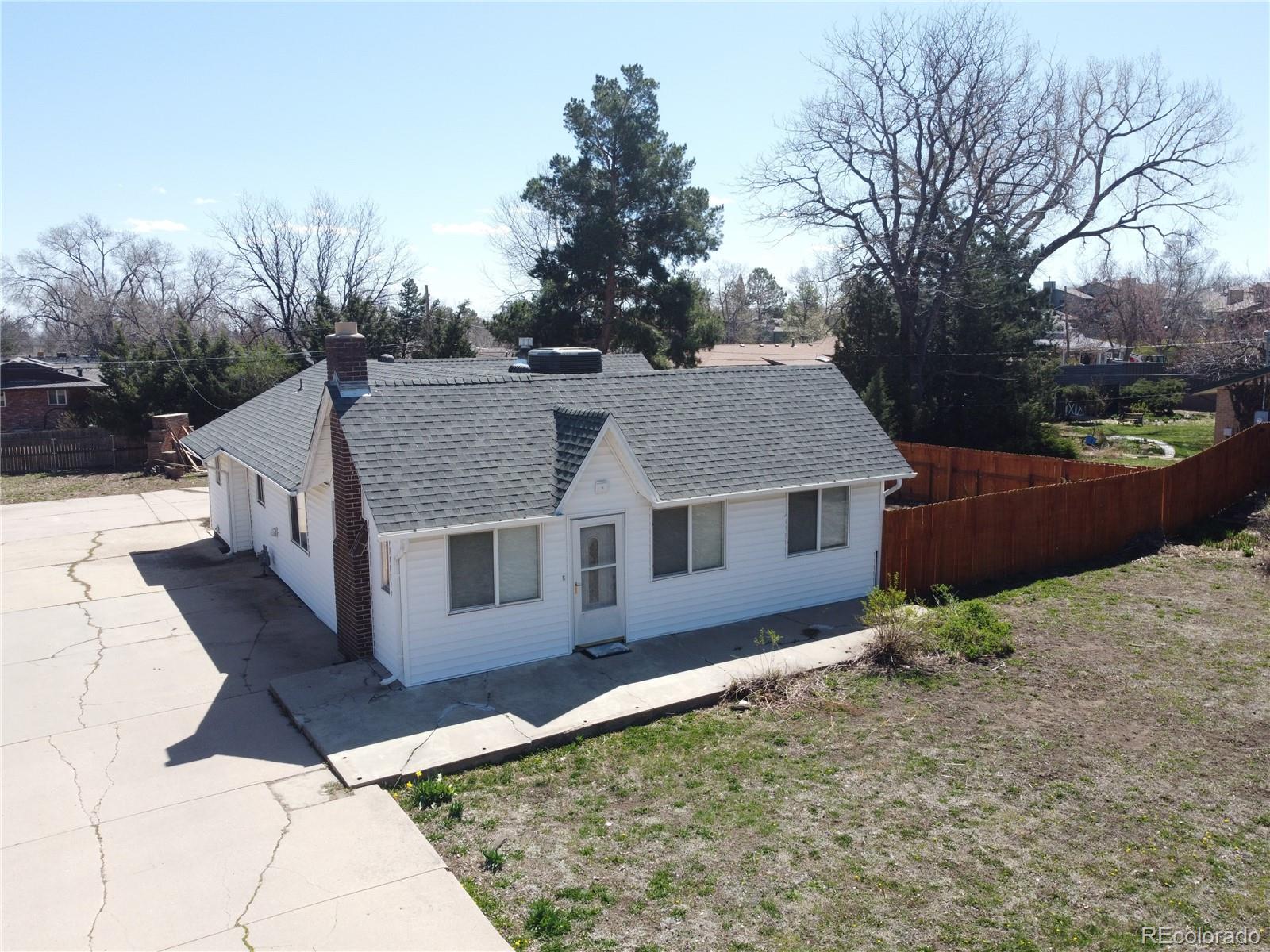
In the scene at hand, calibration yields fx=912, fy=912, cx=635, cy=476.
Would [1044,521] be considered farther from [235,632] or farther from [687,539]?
[235,632]

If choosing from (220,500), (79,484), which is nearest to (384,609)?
(220,500)

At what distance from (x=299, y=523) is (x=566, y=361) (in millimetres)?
5796

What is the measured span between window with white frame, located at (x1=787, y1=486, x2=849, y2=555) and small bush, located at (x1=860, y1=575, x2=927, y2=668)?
73.3 inches

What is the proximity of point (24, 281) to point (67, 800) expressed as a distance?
249ft

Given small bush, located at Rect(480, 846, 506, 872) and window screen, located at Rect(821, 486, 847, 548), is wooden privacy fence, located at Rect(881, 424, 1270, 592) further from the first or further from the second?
small bush, located at Rect(480, 846, 506, 872)

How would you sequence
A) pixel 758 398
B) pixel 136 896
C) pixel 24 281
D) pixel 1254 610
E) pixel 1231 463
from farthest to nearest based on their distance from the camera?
1. pixel 24 281
2. pixel 1231 463
3. pixel 758 398
4. pixel 1254 610
5. pixel 136 896

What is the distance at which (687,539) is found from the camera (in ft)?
46.1

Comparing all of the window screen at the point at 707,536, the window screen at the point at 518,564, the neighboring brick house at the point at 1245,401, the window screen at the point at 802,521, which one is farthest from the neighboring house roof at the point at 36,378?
the neighboring brick house at the point at 1245,401

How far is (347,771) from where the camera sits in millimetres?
9602

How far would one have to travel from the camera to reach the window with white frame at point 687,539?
45.4 ft

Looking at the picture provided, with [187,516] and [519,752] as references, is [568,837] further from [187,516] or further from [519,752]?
[187,516]

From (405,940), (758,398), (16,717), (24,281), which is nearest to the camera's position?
(405,940)

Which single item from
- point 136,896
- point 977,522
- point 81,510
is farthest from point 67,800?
point 81,510

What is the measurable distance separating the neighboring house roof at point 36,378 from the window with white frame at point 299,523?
2585 cm
